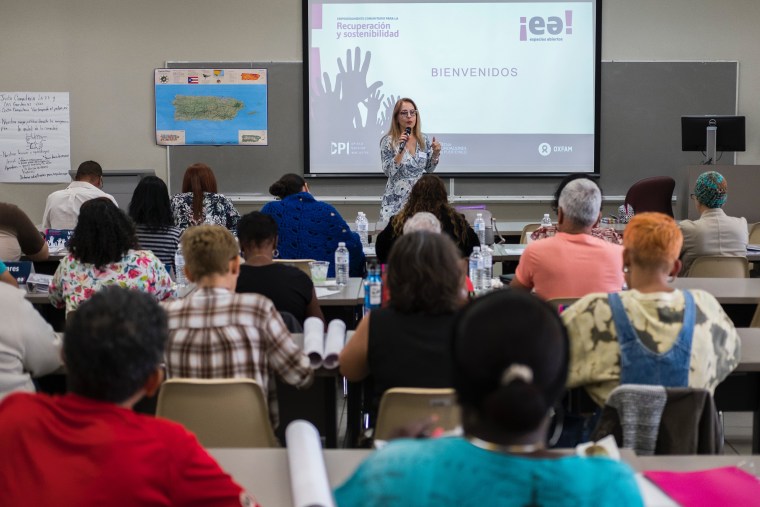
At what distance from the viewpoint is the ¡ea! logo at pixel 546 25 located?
340 inches

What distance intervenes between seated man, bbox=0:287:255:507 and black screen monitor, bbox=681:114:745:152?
7496 millimetres

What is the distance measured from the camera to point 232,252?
2855 mm

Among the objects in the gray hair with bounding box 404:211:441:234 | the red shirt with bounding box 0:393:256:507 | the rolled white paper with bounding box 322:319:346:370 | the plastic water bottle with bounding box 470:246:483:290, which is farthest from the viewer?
the plastic water bottle with bounding box 470:246:483:290

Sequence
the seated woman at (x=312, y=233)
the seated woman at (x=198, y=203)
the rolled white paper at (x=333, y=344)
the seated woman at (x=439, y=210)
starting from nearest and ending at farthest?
the rolled white paper at (x=333, y=344)
the seated woman at (x=439, y=210)
the seated woman at (x=312, y=233)
the seated woman at (x=198, y=203)

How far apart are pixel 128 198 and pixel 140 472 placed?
679 cm

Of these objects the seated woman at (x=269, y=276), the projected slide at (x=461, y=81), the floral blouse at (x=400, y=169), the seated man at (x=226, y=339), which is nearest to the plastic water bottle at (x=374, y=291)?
the seated woman at (x=269, y=276)

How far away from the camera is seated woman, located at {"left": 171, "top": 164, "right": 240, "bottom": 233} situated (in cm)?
586

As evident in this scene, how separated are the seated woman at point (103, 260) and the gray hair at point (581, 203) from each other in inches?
72.4

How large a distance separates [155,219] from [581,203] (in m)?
2.68

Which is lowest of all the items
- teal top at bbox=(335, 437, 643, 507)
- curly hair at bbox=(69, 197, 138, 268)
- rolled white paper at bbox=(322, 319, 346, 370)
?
rolled white paper at bbox=(322, 319, 346, 370)

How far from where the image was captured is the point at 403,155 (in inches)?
274

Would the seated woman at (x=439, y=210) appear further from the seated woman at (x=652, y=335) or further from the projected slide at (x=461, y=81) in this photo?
the projected slide at (x=461, y=81)

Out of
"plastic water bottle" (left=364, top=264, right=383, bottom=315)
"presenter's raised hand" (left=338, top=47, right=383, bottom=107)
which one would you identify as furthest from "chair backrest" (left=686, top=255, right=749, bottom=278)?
"presenter's raised hand" (left=338, top=47, right=383, bottom=107)

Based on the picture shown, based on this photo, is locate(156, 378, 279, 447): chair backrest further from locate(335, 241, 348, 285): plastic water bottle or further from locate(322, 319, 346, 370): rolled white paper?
locate(335, 241, 348, 285): plastic water bottle
